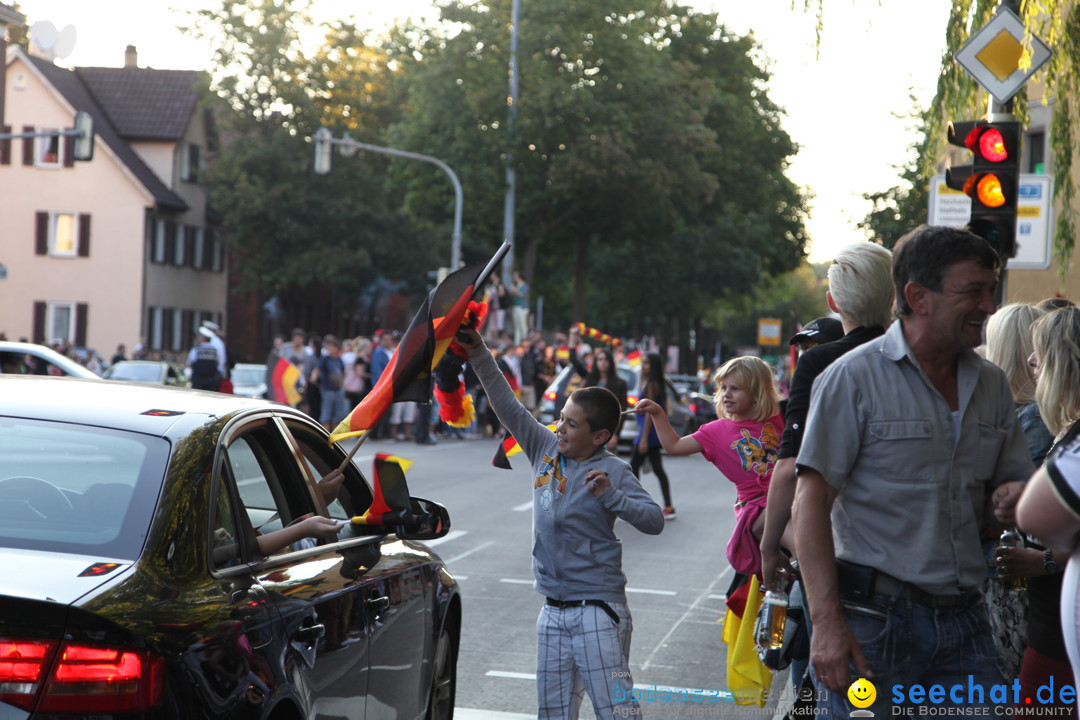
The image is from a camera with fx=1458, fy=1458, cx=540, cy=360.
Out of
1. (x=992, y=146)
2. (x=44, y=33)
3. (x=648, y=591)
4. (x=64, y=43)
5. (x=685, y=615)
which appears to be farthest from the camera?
(x=44, y=33)

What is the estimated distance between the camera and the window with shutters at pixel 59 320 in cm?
5416

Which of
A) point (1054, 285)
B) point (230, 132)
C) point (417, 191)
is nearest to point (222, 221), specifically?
point (230, 132)

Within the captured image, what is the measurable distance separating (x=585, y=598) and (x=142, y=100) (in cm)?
5576

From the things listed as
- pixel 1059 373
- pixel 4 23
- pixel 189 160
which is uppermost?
pixel 189 160

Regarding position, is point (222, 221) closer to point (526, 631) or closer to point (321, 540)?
point (526, 631)

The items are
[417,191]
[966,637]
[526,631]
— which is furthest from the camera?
[417,191]

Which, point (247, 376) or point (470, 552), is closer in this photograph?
point (470, 552)

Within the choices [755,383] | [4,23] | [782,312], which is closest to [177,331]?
[4,23]

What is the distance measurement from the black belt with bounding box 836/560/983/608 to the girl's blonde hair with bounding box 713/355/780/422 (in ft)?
8.84

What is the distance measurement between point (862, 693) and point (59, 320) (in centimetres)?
5417

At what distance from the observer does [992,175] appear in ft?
32.7

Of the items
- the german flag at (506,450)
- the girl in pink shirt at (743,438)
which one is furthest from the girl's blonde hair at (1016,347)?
the german flag at (506,450)

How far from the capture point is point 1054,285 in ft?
65.1

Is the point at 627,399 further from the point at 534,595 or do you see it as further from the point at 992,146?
the point at 992,146
